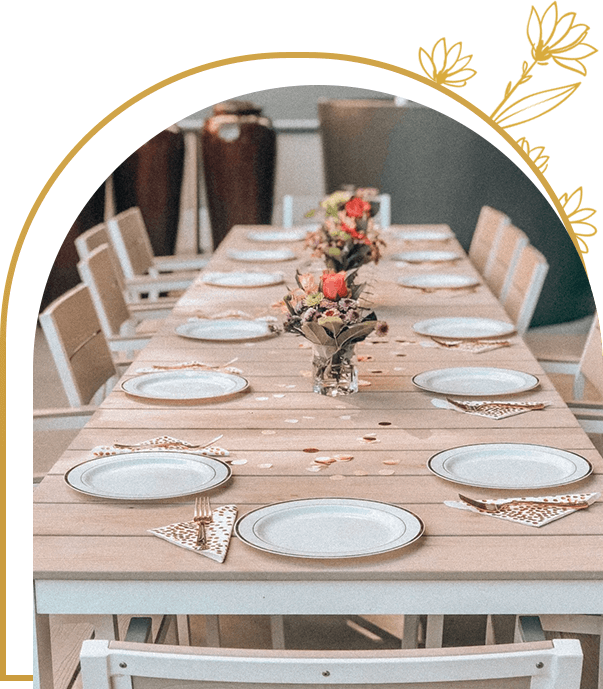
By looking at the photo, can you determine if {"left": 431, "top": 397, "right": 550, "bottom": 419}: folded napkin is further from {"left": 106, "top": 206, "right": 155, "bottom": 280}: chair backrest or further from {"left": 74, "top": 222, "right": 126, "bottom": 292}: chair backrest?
{"left": 106, "top": 206, "right": 155, "bottom": 280}: chair backrest

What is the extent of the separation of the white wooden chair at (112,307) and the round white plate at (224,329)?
0.28 m

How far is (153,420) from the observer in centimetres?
183

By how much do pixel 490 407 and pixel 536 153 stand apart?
0.53 m

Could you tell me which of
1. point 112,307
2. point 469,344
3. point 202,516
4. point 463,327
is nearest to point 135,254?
point 112,307

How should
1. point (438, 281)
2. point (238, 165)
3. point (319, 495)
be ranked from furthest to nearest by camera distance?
point (238, 165)
point (438, 281)
point (319, 495)

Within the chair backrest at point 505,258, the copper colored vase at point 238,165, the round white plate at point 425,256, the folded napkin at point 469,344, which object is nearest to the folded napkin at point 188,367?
the folded napkin at point 469,344

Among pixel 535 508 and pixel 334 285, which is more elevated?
pixel 334 285

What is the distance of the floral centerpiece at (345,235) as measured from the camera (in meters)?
2.88

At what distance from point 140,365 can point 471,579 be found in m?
1.20

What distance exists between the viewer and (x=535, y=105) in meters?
1.55

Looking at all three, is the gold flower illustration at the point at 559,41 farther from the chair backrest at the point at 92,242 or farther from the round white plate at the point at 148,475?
the chair backrest at the point at 92,242

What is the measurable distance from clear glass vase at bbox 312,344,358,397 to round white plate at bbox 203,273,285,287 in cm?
122

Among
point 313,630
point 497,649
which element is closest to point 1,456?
point 497,649

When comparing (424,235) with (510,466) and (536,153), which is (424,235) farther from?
(510,466)
